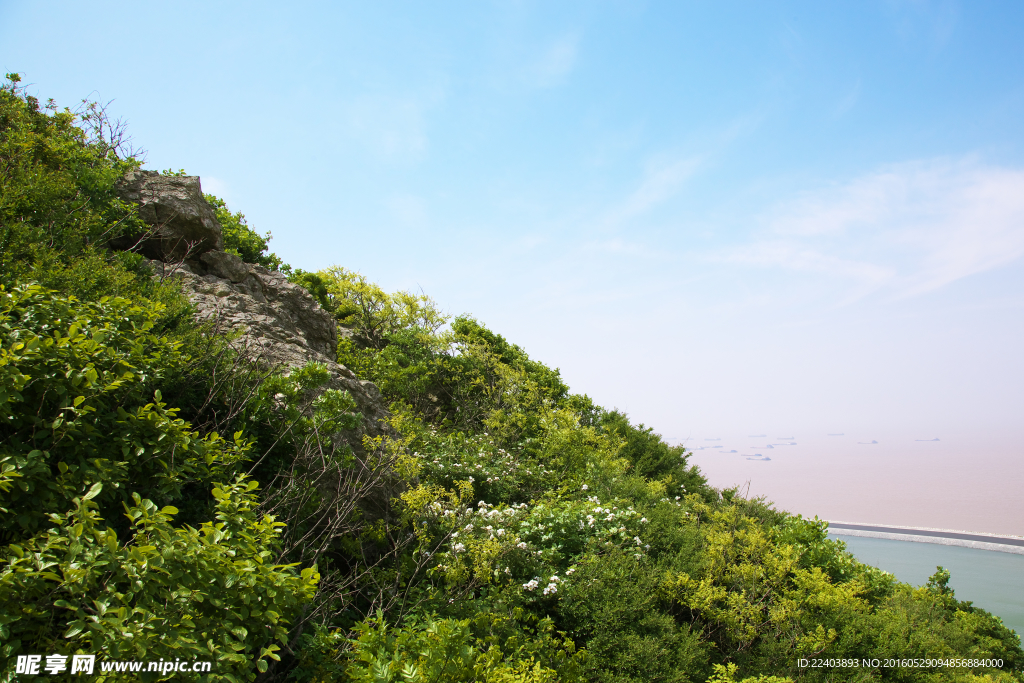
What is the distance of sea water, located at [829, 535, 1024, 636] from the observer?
12.5m

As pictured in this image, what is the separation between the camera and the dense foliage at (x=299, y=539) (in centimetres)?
261

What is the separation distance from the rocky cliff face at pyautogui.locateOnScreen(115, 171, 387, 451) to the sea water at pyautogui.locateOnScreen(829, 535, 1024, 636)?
13608 millimetres

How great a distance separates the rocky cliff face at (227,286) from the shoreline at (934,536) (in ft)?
51.3

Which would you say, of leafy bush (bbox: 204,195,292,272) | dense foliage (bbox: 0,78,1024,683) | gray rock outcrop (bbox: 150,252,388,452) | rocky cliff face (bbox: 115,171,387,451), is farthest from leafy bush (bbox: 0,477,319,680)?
leafy bush (bbox: 204,195,292,272)

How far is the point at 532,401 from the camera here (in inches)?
664

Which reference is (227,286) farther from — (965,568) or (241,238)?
(965,568)

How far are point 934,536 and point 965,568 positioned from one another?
2.23m

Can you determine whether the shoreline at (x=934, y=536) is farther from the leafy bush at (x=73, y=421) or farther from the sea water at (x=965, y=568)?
the leafy bush at (x=73, y=421)

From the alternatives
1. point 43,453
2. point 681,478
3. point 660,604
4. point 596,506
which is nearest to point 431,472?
point 596,506

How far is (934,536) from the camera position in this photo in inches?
666

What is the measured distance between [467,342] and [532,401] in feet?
12.4

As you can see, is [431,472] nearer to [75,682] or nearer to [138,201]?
[75,682]

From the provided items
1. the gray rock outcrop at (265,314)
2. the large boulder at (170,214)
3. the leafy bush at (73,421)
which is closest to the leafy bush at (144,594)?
the leafy bush at (73,421)

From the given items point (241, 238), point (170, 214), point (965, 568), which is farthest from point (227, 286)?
point (965, 568)
